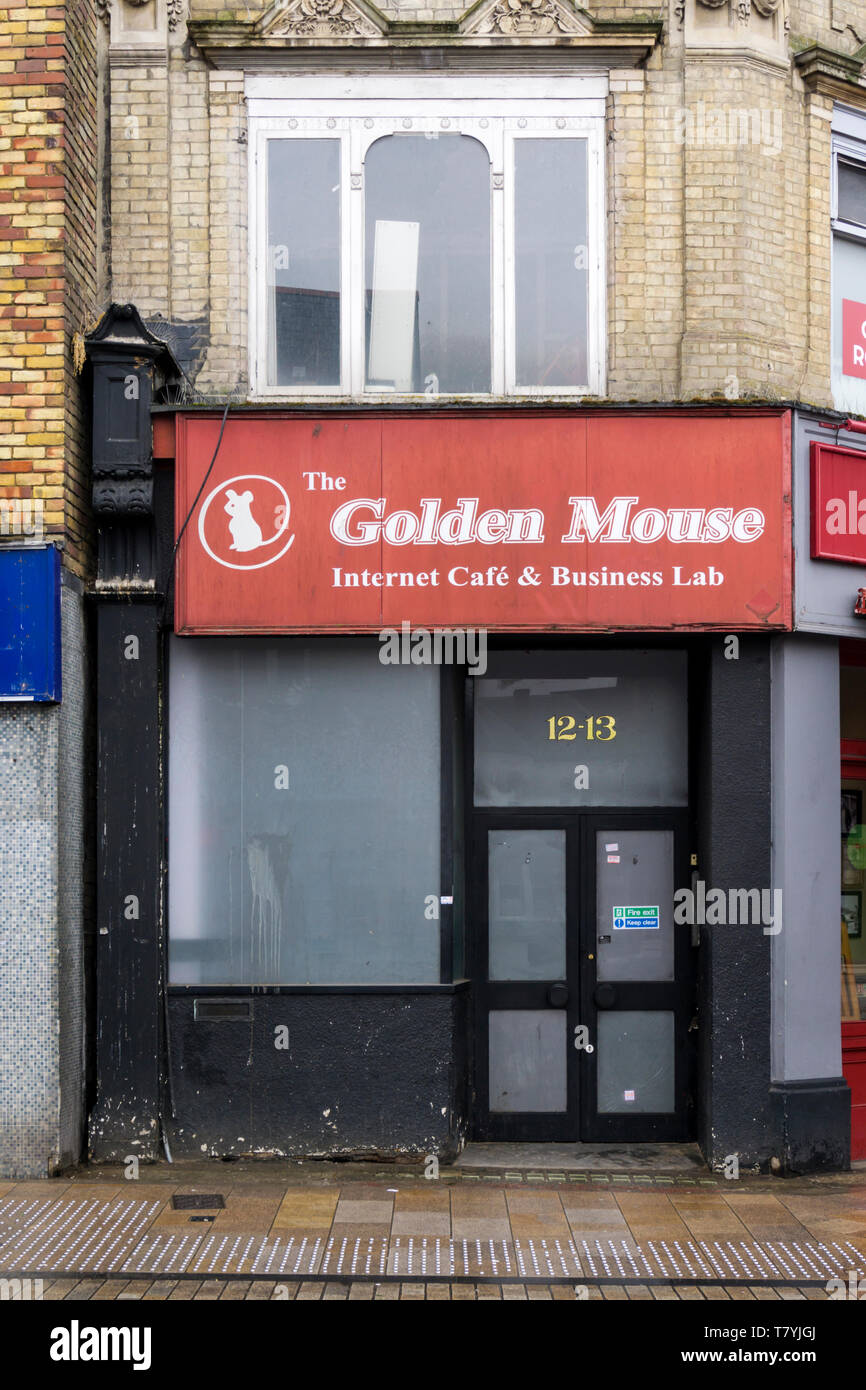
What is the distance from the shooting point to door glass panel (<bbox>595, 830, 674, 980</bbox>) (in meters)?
9.87

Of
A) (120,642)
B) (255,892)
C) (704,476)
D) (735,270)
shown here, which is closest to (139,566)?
(120,642)

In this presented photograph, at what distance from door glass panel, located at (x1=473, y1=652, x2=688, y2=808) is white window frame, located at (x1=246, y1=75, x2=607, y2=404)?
2025 mm

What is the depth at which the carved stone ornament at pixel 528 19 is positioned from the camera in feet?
31.9

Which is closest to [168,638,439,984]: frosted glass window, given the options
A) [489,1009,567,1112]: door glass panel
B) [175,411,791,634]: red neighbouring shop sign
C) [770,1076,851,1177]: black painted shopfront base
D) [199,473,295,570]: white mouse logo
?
[175,411,791,634]: red neighbouring shop sign

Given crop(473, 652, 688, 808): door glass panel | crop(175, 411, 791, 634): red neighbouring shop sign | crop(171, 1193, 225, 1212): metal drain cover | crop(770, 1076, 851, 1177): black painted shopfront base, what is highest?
crop(175, 411, 791, 634): red neighbouring shop sign

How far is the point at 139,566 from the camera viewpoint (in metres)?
9.45

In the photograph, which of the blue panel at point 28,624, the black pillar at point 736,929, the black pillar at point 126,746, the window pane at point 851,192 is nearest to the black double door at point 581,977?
the black pillar at point 736,929

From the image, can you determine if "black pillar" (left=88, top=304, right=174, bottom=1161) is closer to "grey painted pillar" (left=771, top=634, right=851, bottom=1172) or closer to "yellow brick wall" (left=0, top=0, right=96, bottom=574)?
"yellow brick wall" (left=0, top=0, right=96, bottom=574)

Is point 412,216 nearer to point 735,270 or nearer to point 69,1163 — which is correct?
point 735,270

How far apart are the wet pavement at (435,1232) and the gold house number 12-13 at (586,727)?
2.90m

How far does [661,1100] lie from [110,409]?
20.1 feet

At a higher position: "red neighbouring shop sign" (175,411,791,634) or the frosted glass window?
"red neighbouring shop sign" (175,411,791,634)

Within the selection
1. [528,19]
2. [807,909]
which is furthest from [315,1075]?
[528,19]

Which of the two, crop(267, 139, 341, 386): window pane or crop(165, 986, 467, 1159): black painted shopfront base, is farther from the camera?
crop(267, 139, 341, 386): window pane
